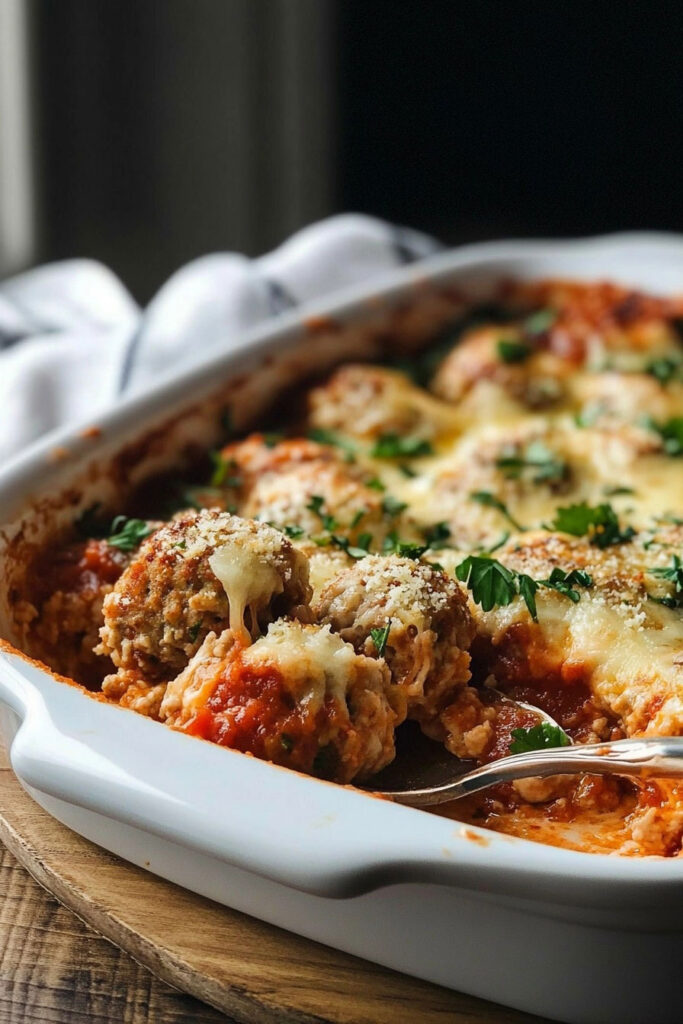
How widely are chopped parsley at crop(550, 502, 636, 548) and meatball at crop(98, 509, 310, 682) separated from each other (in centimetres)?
73

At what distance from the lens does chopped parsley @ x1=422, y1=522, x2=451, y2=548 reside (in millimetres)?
2766

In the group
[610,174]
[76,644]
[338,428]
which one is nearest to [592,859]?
[76,644]

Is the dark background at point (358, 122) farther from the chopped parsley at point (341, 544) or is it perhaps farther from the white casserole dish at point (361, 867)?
the white casserole dish at point (361, 867)

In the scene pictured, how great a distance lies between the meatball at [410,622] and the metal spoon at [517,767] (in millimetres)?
94

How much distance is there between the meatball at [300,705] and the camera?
189cm

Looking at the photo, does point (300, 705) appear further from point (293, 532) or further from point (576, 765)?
point (293, 532)

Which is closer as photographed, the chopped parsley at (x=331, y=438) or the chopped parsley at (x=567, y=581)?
the chopped parsley at (x=567, y=581)

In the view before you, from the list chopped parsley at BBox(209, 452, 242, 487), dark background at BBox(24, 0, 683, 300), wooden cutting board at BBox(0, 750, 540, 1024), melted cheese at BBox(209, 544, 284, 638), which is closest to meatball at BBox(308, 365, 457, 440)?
chopped parsley at BBox(209, 452, 242, 487)

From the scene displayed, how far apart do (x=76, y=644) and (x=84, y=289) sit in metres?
2.19

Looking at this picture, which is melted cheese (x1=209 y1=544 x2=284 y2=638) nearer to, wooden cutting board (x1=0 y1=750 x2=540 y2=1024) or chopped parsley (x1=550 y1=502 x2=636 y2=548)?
wooden cutting board (x1=0 y1=750 x2=540 y2=1024)

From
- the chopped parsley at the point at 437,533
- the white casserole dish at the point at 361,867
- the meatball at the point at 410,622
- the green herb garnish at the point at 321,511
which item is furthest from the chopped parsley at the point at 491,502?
the white casserole dish at the point at 361,867

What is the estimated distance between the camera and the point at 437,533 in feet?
9.14

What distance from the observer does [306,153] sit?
668cm

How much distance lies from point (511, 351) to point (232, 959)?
224 centimetres
